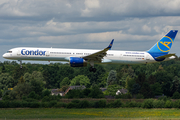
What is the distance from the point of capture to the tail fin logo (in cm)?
7194

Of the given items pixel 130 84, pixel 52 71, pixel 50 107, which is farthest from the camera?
pixel 52 71

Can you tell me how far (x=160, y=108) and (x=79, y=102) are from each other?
2260 centimetres

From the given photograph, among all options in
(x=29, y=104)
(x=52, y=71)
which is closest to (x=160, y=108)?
(x=29, y=104)

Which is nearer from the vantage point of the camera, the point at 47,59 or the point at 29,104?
the point at 47,59

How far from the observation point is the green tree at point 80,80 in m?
176

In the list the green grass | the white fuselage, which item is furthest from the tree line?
the white fuselage

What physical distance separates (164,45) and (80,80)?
108539 millimetres

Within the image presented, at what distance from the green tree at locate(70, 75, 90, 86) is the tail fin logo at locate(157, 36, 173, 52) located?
107 meters

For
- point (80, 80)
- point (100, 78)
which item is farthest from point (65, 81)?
point (100, 78)

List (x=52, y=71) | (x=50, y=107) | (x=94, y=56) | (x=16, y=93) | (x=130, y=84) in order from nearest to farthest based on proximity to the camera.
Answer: (x=94, y=56)
(x=50, y=107)
(x=16, y=93)
(x=130, y=84)
(x=52, y=71)

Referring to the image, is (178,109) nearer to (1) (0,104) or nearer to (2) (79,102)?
(2) (79,102)

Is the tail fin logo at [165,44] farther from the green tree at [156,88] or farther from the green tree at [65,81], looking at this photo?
the green tree at [65,81]

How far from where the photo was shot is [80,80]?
17738 cm

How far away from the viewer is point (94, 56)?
6562cm
